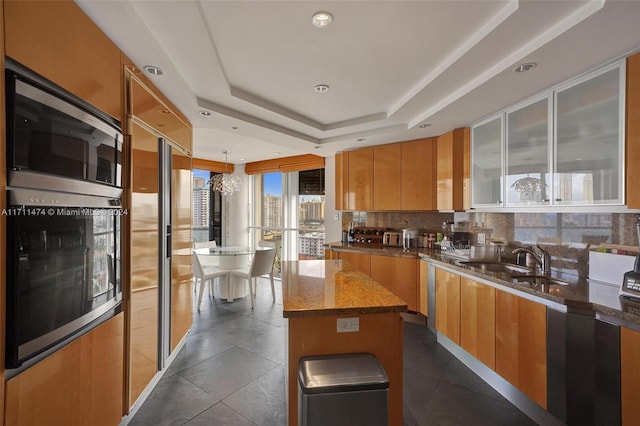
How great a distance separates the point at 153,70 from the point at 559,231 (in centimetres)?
332

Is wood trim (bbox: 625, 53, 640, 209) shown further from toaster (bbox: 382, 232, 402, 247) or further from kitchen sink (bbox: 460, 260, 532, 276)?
toaster (bbox: 382, 232, 402, 247)

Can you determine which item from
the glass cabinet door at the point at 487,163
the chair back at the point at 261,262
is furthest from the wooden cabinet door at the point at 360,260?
the glass cabinet door at the point at 487,163

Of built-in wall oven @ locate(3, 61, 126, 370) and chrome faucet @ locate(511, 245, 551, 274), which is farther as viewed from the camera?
chrome faucet @ locate(511, 245, 551, 274)

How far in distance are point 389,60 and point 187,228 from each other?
2402 mm

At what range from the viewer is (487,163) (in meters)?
2.93

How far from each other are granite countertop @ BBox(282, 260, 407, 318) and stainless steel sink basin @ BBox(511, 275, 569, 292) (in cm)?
104

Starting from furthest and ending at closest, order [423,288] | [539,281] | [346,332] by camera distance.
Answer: [423,288] → [539,281] → [346,332]

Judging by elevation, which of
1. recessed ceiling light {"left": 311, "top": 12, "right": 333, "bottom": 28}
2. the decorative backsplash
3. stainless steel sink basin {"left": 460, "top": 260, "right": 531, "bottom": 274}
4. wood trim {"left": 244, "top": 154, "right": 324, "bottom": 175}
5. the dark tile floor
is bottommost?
the dark tile floor

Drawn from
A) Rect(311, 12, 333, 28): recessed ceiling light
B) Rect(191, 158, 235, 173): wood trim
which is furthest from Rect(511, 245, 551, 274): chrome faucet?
Rect(191, 158, 235, 173): wood trim

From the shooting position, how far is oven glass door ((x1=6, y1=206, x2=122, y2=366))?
3.57ft

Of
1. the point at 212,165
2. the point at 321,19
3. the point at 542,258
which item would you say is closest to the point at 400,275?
the point at 542,258

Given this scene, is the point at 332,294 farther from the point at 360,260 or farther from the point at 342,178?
the point at 342,178

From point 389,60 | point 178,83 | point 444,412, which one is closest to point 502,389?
point 444,412

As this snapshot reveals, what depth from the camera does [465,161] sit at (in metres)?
3.26
